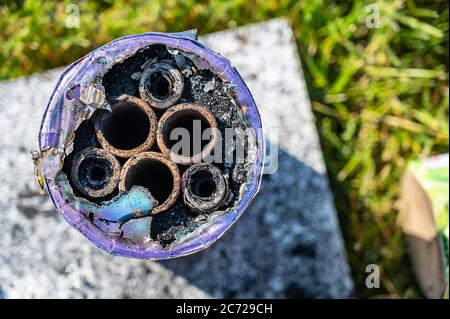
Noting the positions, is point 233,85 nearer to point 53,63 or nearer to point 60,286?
point 60,286

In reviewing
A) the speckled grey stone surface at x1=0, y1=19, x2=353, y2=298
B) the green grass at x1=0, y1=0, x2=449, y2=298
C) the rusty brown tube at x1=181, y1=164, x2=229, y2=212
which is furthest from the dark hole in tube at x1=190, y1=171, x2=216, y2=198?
the green grass at x1=0, y1=0, x2=449, y2=298

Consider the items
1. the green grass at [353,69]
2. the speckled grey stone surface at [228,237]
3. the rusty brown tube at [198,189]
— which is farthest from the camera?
the green grass at [353,69]

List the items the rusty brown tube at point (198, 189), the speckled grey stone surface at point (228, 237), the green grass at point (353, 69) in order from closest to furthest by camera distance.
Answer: the rusty brown tube at point (198, 189) < the speckled grey stone surface at point (228, 237) < the green grass at point (353, 69)

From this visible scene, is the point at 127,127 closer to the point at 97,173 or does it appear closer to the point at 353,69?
the point at 97,173

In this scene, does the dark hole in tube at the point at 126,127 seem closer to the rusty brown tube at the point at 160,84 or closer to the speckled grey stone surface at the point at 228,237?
the rusty brown tube at the point at 160,84

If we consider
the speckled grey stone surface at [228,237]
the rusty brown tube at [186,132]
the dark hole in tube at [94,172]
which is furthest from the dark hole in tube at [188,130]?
the speckled grey stone surface at [228,237]
